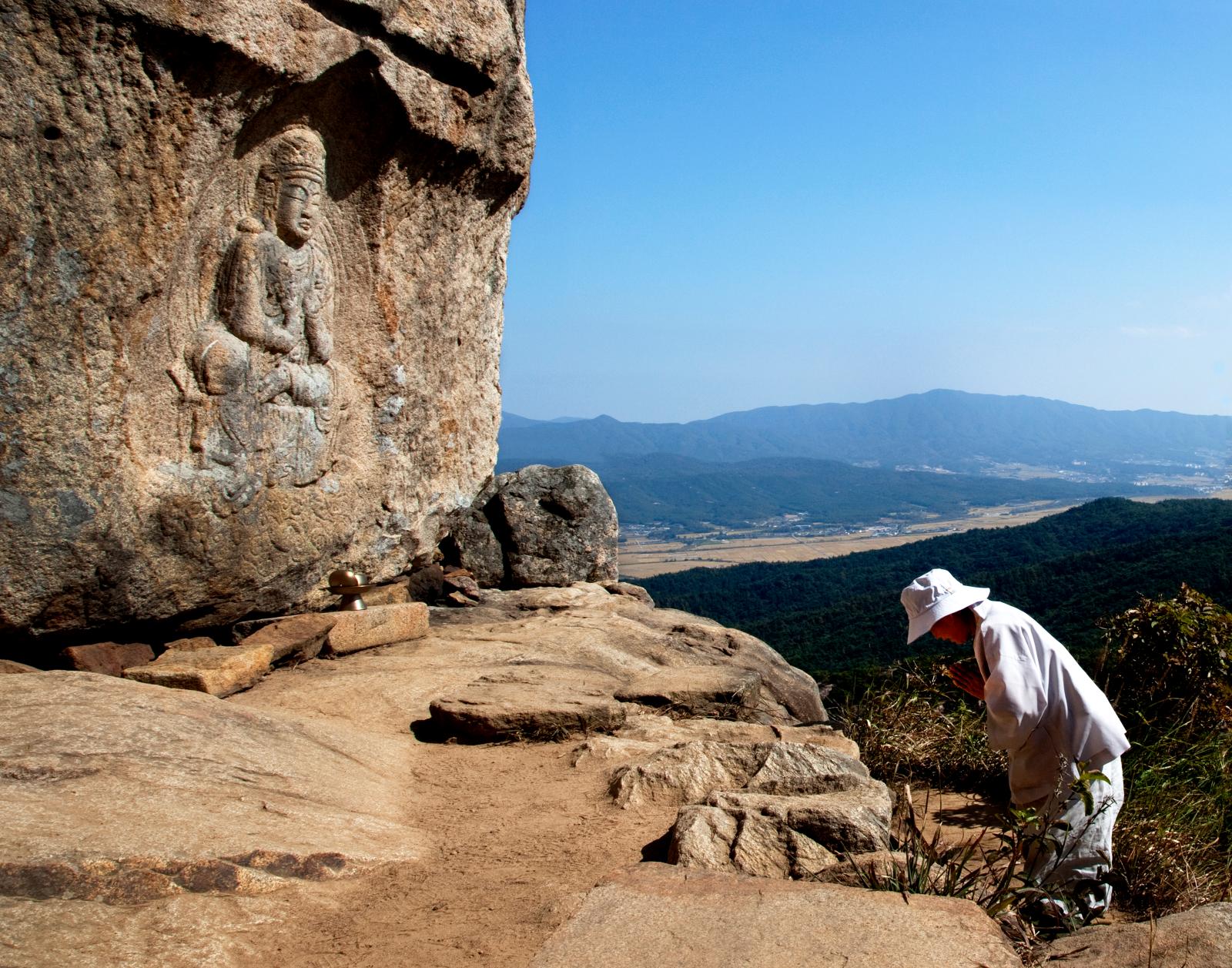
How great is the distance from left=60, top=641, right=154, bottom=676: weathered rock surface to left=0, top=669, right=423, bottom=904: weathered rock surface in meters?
1.13

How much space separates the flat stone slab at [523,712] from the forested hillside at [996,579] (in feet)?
13.7

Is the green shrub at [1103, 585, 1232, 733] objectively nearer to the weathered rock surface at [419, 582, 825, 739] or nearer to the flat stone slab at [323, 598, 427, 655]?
the weathered rock surface at [419, 582, 825, 739]

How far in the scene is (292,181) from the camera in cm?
789

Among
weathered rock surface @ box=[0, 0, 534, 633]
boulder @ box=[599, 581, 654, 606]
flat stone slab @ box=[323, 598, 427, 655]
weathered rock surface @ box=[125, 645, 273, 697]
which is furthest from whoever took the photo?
boulder @ box=[599, 581, 654, 606]

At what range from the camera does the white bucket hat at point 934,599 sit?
465 cm

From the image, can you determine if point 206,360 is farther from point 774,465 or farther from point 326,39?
point 774,465

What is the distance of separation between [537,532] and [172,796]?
649 cm

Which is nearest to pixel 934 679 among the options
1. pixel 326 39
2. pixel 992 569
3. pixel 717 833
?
pixel 717 833

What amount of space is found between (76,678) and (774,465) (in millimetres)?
133387

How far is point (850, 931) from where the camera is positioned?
355 cm

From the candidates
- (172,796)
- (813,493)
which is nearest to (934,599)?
(172,796)

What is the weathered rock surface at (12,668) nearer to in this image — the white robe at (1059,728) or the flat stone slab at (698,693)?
the flat stone slab at (698,693)

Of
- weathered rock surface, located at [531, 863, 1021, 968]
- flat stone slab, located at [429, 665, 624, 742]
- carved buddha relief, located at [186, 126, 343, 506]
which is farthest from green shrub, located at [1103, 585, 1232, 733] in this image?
carved buddha relief, located at [186, 126, 343, 506]

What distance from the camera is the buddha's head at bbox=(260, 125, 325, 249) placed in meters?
7.81
